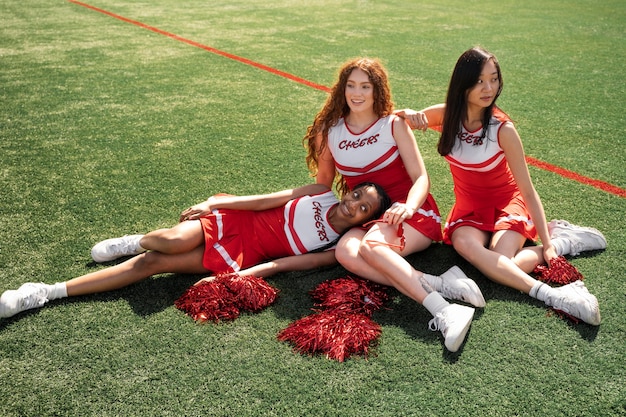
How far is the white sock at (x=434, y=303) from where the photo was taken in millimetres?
2352

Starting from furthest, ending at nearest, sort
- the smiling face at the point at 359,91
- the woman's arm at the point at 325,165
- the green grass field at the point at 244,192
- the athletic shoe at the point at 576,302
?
1. the woman's arm at the point at 325,165
2. the smiling face at the point at 359,91
3. the athletic shoe at the point at 576,302
4. the green grass field at the point at 244,192

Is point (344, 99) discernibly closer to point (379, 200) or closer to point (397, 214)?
point (379, 200)

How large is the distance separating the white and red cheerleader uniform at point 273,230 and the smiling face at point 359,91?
484 millimetres

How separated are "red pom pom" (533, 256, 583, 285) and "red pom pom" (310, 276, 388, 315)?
2.47 ft

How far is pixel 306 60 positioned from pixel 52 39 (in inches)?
143

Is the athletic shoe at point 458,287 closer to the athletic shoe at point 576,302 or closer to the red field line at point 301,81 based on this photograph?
the athletic shoe at point 576,302

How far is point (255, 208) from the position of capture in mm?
2840

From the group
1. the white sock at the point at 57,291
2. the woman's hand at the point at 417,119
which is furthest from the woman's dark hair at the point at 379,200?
the white sock at the point at 57,291

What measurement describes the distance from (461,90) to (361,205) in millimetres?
712

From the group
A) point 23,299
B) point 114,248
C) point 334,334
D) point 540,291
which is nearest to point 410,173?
point 540,291

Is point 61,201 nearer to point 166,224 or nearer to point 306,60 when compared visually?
point 166,224

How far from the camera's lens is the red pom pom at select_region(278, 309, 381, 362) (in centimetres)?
224

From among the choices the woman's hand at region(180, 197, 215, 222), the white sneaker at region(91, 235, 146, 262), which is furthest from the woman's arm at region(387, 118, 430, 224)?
the white sneaker at region(91, 235, 146, 262)

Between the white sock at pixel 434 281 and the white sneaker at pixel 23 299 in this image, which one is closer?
the white sneaker at pixel 23 299
